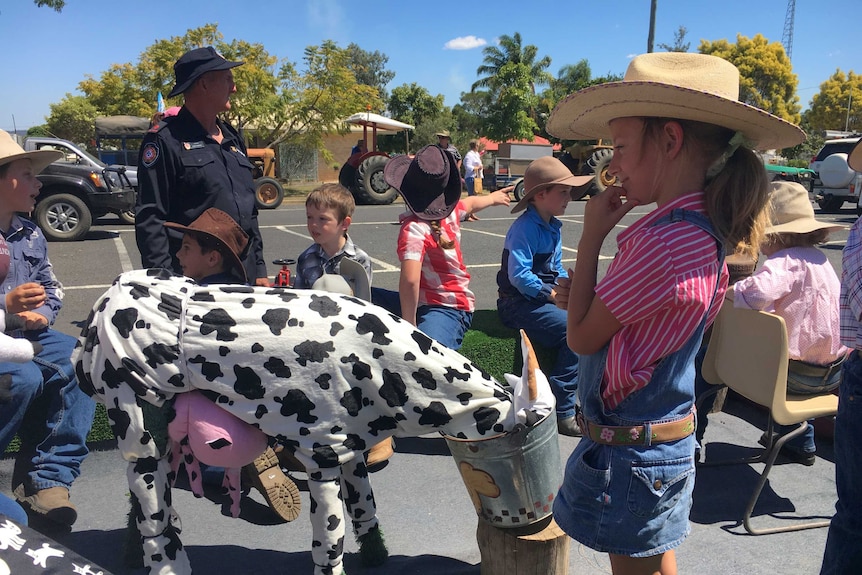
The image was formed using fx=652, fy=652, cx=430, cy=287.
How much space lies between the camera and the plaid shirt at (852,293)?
207cm

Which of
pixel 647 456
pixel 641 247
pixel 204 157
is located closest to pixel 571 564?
pixel 647 456

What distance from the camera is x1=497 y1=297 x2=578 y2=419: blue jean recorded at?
4004 mm

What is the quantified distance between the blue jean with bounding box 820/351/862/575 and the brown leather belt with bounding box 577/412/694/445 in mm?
685

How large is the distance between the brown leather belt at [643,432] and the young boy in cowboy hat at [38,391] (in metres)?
2.42

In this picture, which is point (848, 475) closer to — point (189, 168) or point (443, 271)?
point (443, 271)

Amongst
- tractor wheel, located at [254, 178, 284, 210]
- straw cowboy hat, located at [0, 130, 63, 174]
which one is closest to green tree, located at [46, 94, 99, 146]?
tractor wheel, located at [254, 178, 284, 210]

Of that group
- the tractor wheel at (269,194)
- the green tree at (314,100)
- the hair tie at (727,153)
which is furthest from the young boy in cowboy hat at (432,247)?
the green tree at (314,100)

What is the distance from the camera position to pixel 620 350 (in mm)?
1658

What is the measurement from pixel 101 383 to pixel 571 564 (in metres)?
2.04

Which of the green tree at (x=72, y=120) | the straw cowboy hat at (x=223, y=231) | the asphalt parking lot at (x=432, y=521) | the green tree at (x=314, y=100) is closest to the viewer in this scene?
the straw cowboy hat at (x=223, y=231)

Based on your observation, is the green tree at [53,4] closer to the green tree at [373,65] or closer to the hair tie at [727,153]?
the hair tie at [727,153]

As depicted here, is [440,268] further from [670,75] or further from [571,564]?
[670,75]

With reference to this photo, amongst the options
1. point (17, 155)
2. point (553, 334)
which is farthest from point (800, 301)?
point (17, 155)

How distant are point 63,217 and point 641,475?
11177 mm
